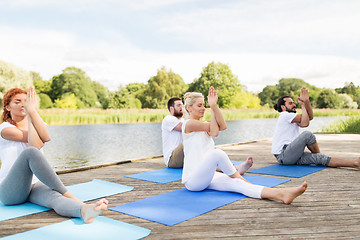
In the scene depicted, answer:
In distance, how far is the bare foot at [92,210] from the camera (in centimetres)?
191

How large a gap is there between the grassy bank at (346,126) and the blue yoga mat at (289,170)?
22.8 ft

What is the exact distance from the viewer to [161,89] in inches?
1302

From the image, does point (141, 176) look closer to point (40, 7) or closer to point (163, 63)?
point (40, 7)

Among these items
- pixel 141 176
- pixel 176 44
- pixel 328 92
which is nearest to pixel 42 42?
pixel 176 44

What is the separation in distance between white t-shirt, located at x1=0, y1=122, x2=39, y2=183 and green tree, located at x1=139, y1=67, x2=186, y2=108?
30530mm

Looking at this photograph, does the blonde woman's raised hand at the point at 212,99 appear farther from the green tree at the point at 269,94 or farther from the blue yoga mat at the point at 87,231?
the green tree at the point at 269,94

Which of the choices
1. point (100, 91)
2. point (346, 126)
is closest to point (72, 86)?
point (100, 91)

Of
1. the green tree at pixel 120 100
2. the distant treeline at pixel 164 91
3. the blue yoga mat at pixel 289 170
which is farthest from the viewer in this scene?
A: the distant treeline at pixel 164 91

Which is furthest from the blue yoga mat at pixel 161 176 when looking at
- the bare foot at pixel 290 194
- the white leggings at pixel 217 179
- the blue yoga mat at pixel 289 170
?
the bare foot at pixel 290 194

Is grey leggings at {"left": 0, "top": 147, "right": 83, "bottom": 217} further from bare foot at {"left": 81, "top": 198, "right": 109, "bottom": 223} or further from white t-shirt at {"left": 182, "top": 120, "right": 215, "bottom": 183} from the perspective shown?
→ white t-shirt at {"left": 182, "top": 120, "right": 215, "bottom": 183}

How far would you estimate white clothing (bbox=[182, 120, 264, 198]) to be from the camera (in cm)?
252

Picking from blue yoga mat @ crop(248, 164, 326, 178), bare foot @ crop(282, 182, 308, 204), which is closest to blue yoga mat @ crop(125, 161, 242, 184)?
blue yoga mat @ crop(248, 164, 326, 178)

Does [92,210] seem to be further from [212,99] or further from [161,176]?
[161,176]

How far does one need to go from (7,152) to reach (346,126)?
33.4 ft
